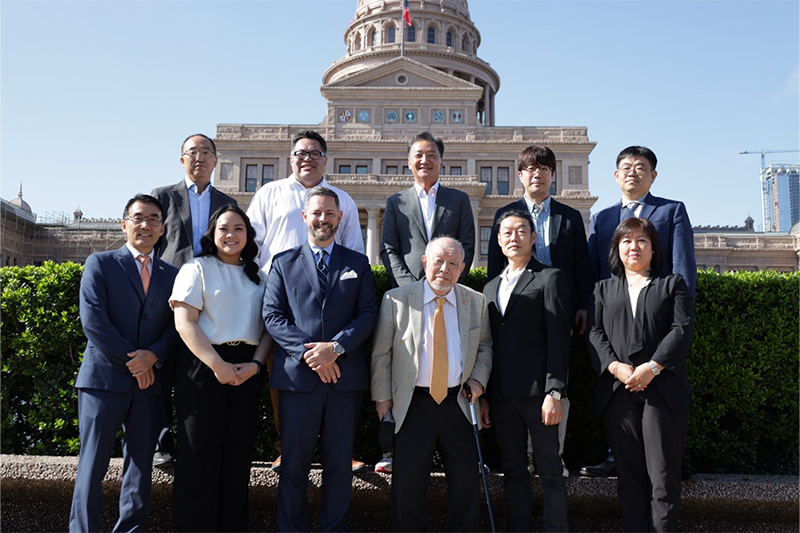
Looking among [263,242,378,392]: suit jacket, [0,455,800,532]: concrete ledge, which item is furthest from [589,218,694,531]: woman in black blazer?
[263,242,378,392]: suit jacket

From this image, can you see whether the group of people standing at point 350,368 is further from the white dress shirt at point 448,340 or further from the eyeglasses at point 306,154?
the eyeglasses at point 306,154

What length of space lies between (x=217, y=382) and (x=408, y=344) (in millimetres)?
1485

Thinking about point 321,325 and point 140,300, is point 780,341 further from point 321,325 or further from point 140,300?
point 140,300

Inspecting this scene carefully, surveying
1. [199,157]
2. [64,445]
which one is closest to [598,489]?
[199,157]

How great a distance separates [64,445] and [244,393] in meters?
2.73

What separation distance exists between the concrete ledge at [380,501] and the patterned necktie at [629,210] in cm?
242

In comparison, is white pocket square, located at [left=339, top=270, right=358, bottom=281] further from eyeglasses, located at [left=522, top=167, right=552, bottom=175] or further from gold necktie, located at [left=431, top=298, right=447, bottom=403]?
eyeglasses, located at [left=522, top=167, right=552, bottom=175]

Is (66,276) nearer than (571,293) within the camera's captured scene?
No

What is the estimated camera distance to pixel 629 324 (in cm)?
462

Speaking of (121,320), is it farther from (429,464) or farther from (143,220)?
(429,464)

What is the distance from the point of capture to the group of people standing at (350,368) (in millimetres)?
4406

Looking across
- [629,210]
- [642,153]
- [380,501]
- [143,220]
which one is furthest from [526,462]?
[143,220]

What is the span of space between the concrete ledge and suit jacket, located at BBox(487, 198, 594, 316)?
1722 millimetres

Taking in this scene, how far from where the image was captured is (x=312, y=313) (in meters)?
4.56
